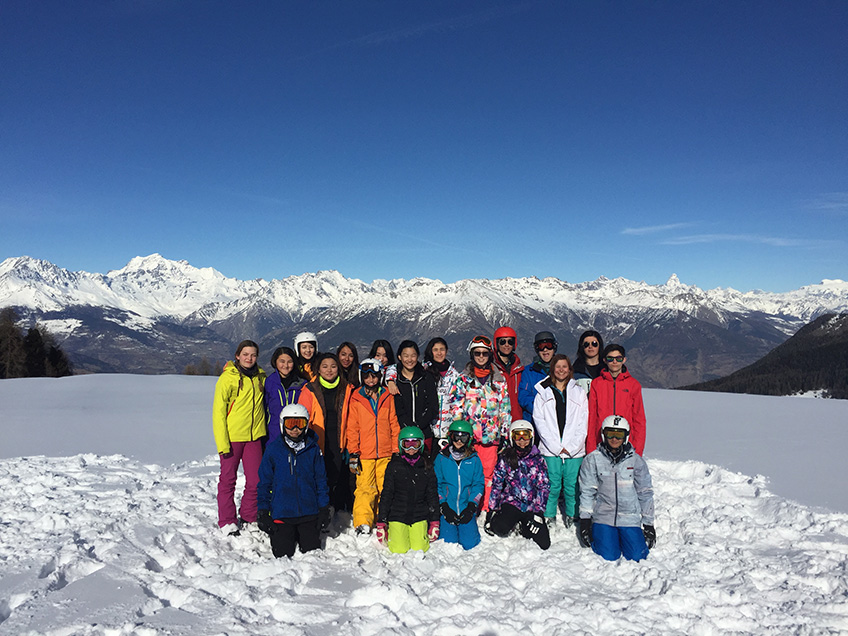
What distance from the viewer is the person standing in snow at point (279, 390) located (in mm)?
6723

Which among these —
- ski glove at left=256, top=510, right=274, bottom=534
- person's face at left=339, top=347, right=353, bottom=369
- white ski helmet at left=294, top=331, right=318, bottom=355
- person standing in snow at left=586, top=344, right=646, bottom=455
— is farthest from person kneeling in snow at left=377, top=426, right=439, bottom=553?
person standing in snow at left=586, top=344, right=646, bottom=455

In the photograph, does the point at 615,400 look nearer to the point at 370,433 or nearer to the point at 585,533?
the point at 585,533

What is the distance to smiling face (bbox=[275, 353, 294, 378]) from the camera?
6742 mm

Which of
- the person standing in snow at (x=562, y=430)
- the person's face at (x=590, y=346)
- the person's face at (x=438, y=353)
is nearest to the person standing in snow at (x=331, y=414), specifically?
the person's face at (x=438, y=353)

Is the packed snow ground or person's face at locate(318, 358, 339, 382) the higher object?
person's face at locate(318, 358, 339, 382)

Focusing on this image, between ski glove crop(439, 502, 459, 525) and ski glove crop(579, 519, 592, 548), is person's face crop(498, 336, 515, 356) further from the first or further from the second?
ski glove crop(579, 519, 592, 548)

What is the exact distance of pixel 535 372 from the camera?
7195 millimetres

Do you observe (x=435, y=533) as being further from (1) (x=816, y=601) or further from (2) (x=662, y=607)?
(1) (x=816, y=601)

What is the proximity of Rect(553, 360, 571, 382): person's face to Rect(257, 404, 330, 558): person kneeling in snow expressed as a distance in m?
3.39

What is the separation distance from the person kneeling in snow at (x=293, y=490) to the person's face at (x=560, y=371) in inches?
134

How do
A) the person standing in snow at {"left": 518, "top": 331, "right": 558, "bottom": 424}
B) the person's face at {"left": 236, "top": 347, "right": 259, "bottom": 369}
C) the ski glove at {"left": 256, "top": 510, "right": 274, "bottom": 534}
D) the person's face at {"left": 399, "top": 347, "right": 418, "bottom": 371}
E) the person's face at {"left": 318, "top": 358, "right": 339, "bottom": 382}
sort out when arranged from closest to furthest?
the ski glove at {"left": 256, "top": 510, "right": 274, "bottom": 534}
the person's face at {"left": 236, "top": 347, "right": 259, "bottom": 369}
the person's face at {"left": 399, "top": 347, "right": 418, "bottom": 371}
the person's face at {"left": 318, "top": 358, "right": 339, "bottom": 382}
the person standing in snow at {"left": 518, "top": 331, "right": 558, "bottom": 424}

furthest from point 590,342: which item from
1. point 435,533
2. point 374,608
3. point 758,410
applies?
point 758,410

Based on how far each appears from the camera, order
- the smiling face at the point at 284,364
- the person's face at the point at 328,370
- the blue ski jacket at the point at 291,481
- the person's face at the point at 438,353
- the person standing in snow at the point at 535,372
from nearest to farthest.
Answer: the blue ski jacket at the point at 291,481 → the smiling face at the point at 284,364 → the person's face at the point at 328,370 → the person standing in snow at the point at 535,372 → the person's face at the point at 438,353

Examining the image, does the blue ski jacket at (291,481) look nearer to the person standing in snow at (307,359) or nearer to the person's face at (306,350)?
the person standing in snow at (307,359)
